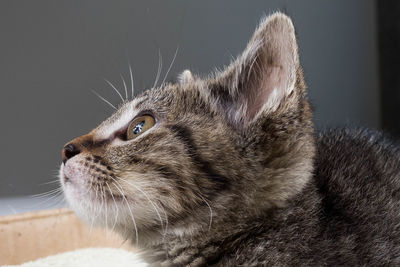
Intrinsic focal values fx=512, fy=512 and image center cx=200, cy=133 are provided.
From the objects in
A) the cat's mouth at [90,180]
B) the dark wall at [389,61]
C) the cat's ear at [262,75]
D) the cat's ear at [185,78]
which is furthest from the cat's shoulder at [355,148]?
the dark wall at [389,61]

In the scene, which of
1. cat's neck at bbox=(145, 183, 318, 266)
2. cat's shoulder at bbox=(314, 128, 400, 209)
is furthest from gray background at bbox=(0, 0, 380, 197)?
cat's neck at bbox=(145, 183, 318, 266)

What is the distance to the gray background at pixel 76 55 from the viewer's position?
2.31 m

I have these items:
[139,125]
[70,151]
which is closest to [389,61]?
[139,125]

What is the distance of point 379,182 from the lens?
1.50m

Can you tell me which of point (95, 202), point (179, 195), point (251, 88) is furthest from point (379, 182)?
point (95, 202)

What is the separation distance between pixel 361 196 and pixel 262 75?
1.42 feet

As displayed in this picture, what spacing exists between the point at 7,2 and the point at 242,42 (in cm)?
137

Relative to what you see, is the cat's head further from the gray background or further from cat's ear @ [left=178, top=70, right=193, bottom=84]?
the gray background

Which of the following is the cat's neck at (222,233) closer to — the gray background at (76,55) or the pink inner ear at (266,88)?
the pink inner ear at (266,88)

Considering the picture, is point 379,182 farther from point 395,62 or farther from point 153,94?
point 395,62

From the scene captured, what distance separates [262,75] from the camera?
132cm

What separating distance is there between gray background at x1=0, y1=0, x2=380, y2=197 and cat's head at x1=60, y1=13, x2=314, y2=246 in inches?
27.4

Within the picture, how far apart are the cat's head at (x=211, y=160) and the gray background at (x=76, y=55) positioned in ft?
2.28

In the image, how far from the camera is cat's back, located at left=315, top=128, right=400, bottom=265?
1.27 metres
